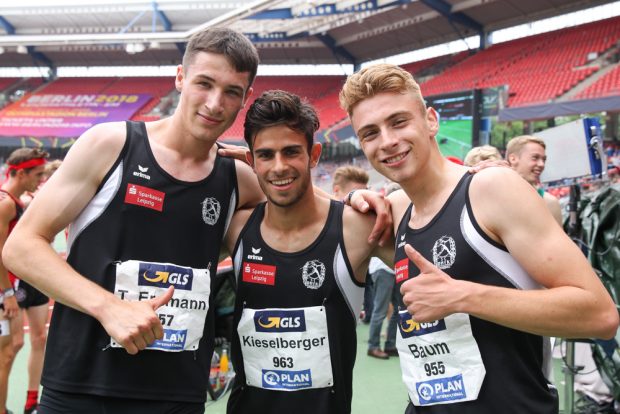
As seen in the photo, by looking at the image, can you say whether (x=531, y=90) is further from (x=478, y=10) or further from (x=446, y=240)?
(x=446, y=240)

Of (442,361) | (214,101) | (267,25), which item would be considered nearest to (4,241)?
(214,101)

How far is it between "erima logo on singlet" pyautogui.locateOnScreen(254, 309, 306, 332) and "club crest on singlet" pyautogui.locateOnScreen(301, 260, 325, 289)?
124 millimetres

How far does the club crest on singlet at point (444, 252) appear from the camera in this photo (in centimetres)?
181

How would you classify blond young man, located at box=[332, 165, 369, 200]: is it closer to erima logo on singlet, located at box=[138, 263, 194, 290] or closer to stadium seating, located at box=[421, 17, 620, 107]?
erima logo on singlet, located at box=[138, 263, 194, 290]

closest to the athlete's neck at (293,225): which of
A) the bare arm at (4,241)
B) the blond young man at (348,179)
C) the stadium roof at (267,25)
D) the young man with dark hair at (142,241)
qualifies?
the young man with dark hair at (142,241)

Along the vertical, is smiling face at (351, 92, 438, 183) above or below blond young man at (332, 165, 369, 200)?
below

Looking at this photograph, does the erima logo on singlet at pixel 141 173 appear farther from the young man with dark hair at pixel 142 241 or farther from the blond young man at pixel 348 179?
the blond young man at pixel 348 179

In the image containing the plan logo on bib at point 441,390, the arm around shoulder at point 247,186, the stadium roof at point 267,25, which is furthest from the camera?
the stadium roof at point 267,25

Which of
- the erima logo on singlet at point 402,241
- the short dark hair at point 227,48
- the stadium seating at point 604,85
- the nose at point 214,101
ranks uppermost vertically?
the stadium seating at point 604,85

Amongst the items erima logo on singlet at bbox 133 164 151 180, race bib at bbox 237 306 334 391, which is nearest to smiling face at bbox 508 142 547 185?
race bib at bbox 237 306 334 391

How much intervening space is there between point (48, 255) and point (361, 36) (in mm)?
25971

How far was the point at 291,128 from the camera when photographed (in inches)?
94.1

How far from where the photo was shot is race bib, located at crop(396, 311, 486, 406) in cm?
177

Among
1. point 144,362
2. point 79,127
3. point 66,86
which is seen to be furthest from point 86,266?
point 66,86
